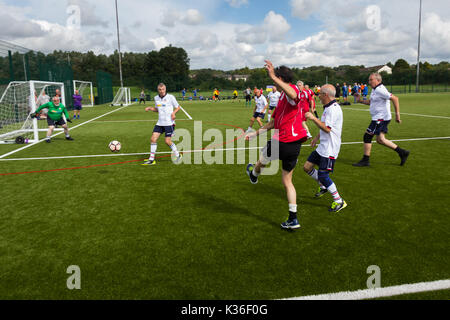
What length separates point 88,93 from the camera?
41188 millimetres

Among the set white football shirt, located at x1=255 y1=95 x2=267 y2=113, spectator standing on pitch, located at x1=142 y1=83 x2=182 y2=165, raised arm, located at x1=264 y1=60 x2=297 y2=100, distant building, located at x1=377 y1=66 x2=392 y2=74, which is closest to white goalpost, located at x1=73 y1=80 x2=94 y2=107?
white football shirt, located at x1=255 y1=95 x2=267 y2=113

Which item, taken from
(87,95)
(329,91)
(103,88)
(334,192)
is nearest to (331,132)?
(329,91)

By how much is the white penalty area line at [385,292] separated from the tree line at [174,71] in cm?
313

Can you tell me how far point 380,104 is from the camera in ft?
24.9

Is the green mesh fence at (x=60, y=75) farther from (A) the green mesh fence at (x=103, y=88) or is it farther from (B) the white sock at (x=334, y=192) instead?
(B) the white sock at (x=334, y=192)

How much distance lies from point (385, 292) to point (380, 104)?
570cm

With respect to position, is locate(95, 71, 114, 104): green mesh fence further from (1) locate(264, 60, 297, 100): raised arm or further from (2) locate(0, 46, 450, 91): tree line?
(1) locate(264, 60, 297, 100): raised arm

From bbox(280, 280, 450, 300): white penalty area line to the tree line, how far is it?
313cm

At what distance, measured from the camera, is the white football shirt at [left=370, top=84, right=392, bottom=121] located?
7435 mm

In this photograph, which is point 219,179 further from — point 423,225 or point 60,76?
point 60,76

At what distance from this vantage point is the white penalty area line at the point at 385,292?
9.64 feet

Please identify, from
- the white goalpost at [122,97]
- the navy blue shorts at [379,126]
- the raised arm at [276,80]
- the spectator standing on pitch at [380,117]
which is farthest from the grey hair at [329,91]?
the white goalpost at [122,97]
